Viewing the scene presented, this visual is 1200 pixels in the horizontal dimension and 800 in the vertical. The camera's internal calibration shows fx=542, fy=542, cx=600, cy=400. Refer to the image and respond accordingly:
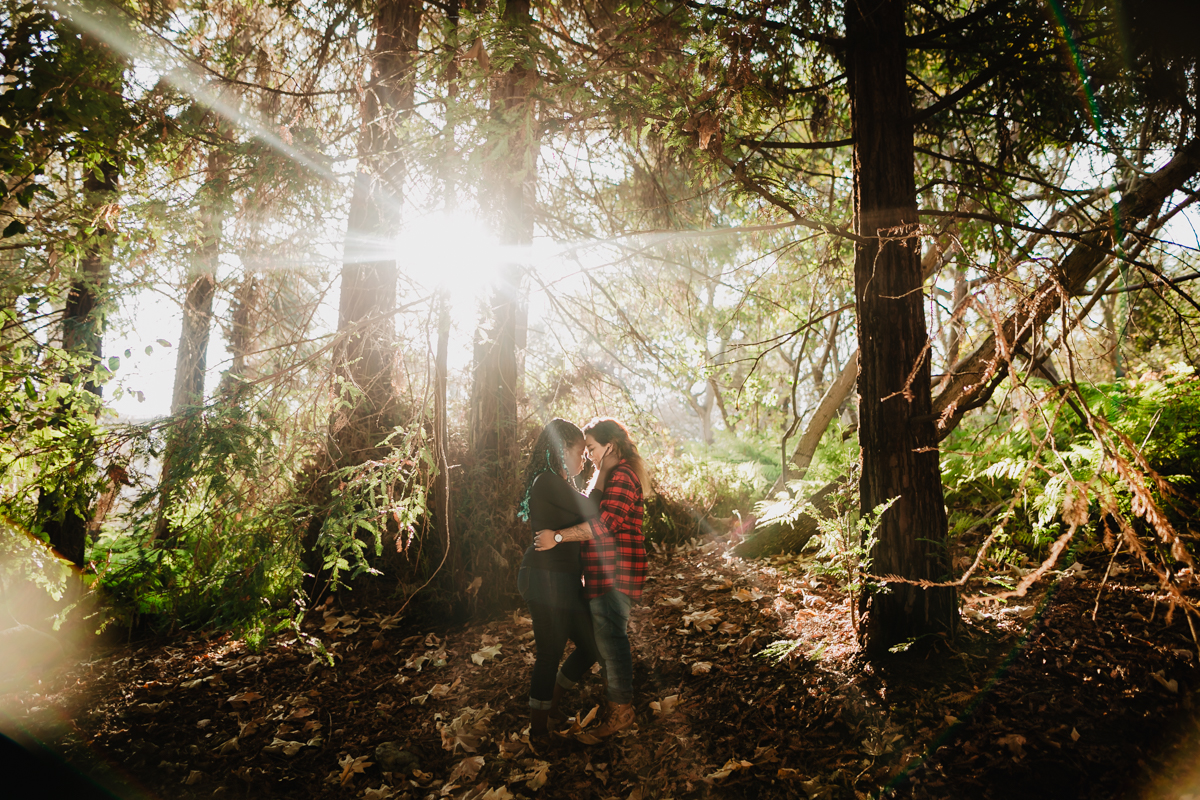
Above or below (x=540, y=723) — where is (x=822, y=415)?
above

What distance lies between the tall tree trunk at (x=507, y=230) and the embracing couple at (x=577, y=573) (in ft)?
5.27

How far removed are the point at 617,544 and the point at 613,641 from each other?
0.64 m

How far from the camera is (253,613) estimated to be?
12.8ft

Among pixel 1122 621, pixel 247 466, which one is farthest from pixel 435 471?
pixel 1122 621

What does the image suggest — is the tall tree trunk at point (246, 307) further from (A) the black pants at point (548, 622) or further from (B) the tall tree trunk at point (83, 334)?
(A) the black pants at point (548, 622)

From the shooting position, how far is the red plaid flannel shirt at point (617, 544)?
3621 mm

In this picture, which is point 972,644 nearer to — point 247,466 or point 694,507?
point 694,507

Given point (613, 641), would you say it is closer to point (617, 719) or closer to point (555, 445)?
point (617, 719)

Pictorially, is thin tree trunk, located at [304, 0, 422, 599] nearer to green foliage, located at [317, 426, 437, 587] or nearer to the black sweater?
green foliage, located at [317, 426, 437, 587]

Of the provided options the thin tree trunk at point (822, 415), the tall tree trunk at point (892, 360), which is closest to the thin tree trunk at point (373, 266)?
the tall tree trunk at point (892, 360)

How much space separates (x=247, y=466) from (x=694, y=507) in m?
5.70

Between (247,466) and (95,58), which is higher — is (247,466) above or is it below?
below

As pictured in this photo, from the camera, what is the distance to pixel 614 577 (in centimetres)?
363

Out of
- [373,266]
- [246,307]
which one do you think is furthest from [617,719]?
[246,307]
